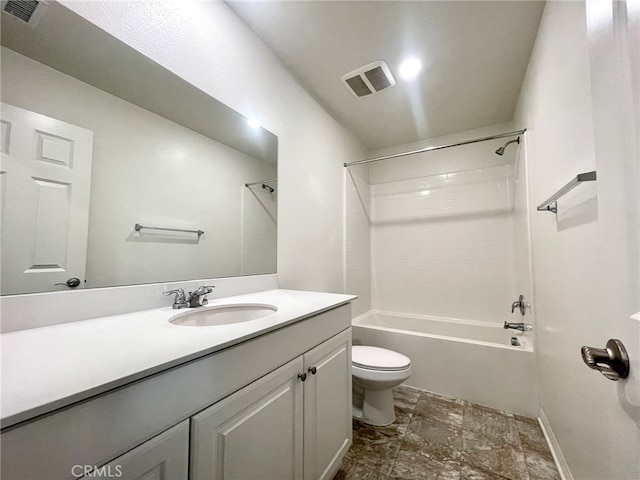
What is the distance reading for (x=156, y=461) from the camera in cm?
54

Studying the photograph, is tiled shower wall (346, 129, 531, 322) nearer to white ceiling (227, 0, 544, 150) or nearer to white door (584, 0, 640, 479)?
white ceiling (227, 0, 544, 150)

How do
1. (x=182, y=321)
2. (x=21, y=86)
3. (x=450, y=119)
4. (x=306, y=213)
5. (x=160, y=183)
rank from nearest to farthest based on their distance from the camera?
(x=21, y=86) < (x=182, y=321) < (x=160, y=183) < (x=306, y=213) < (x=450, y=119)

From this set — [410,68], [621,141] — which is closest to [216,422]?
[621,141]

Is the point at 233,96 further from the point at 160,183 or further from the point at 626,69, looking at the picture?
the point at 626,69

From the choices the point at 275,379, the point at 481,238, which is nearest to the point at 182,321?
the point at 275,379

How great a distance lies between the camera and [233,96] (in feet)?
4.66

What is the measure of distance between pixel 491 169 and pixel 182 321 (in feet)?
9.75

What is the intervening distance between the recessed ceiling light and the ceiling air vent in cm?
180

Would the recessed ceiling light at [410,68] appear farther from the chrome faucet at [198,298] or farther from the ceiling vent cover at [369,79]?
the chrome faucet at [198,298]

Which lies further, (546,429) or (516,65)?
(516,65)

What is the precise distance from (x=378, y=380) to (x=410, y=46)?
210 centimetres

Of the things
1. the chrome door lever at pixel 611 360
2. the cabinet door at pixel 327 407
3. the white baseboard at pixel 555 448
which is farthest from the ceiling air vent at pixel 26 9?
the white baseboard at pixel 555 448
